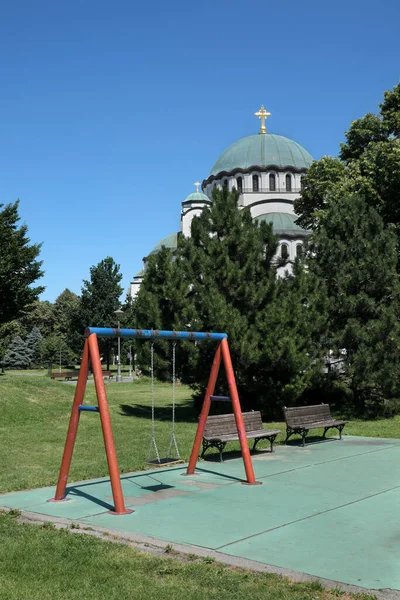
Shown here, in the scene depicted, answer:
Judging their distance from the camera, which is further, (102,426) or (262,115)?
(262,115)

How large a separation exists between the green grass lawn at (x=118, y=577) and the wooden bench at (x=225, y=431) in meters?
5.70

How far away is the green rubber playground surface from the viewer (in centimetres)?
634

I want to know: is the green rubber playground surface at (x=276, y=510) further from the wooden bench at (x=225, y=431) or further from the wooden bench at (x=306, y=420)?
the wooden bench at (x=306, y=420)

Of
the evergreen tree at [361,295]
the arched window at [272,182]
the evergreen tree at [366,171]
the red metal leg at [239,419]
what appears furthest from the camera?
the arched window at [272,182]

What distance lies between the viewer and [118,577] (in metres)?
5.64

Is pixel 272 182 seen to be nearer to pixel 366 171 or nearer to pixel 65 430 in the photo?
pixel 366 171

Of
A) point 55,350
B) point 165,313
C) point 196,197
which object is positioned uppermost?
point 196,197

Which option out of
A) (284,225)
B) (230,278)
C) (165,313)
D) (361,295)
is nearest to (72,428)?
(230,278)

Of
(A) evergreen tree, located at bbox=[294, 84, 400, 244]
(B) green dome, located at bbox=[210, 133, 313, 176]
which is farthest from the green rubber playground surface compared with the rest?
(B) green dome, located at bbox=[210, 133, 313, 176]

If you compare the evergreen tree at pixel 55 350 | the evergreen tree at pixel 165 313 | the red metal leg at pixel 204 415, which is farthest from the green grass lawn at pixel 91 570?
the evergreen tree at pixel 55 350

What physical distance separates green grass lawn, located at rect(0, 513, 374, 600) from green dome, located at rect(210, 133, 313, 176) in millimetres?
58555

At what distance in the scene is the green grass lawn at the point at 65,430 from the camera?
38.3ft

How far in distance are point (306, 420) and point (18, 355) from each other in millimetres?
60006

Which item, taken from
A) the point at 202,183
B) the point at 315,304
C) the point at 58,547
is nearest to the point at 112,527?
the point at 58,547
